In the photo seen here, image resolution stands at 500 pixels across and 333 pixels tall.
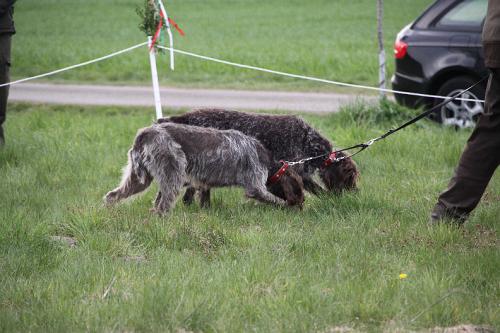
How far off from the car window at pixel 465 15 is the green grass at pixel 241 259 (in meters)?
2.88

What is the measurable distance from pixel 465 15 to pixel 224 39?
629 inches

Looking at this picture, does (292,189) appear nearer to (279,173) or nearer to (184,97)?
(279,173)

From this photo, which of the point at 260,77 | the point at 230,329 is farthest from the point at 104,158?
the point at 260,77

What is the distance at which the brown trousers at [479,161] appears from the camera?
5348 millimetres

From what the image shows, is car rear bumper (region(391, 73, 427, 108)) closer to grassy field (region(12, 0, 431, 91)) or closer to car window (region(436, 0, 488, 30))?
car window (region(436, 0, 488, 30))

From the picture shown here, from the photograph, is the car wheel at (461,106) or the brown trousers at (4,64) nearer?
the brown trousers at (4,64)

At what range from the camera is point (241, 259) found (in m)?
5.09

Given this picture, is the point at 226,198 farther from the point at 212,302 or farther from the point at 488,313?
the point at 488,313

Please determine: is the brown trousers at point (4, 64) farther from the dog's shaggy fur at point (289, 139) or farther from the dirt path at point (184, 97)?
the dirt path at point (184, 97)

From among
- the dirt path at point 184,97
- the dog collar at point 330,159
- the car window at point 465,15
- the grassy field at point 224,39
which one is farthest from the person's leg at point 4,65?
the grassy field at point 224,39

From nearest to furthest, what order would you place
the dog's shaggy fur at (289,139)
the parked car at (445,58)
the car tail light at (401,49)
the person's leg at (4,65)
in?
the dog's shaggy fur at (289,139), the person's leg at (4,65), the parked car at (445,58), the car tail light at (401,49)

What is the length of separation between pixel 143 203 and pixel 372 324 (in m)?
3.13

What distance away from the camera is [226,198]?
704 cm

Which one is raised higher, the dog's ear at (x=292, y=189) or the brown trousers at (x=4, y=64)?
the brown trousers at (x=4, y=64)
